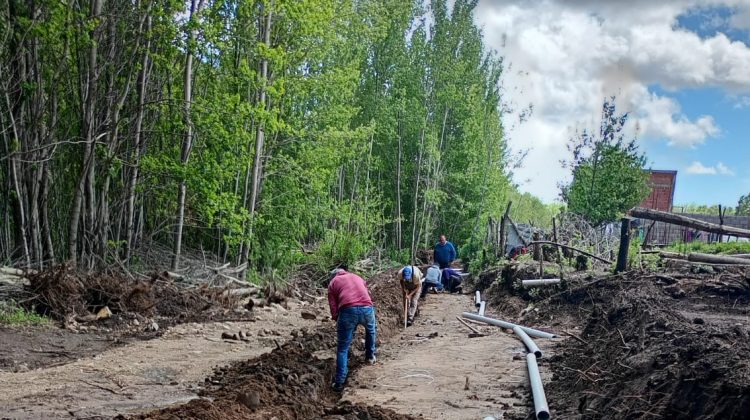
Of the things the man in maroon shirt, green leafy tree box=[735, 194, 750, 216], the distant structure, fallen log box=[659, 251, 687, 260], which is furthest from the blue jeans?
green leafy tree box=[735, 194, 750, 216]

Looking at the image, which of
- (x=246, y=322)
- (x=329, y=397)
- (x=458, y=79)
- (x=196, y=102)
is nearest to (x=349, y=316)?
(x=329, y=397)

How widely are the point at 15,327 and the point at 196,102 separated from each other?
19.6ft

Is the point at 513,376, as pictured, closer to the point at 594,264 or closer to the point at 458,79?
the point at 594,264

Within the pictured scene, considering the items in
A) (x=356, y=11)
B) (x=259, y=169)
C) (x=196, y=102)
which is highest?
(x=356, y=11)

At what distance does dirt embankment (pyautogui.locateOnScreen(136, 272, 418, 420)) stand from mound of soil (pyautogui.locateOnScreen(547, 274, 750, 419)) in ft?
7.04

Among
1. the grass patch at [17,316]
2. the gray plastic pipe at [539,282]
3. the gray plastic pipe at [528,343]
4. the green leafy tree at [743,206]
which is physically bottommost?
the grass patch at [17,316]

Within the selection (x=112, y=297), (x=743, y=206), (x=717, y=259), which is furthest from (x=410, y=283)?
(x=743, y=206)

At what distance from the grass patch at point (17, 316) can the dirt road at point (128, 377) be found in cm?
176

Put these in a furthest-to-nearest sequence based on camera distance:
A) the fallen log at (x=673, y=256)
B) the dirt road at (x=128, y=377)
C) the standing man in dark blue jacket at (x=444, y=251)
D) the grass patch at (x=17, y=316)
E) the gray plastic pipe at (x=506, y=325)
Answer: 1. the standing man in dark blue jacket at (x=444, y=251)
2. the fallen log at (x=673, y=256)
3. the gray plastic pipe at (x=506, y=325)
4. the grass patch at (x=17, y=316)
5. the dirt road at (x=128, y=377)

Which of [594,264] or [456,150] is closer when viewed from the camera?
[594,264]

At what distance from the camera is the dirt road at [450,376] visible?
7.61 m

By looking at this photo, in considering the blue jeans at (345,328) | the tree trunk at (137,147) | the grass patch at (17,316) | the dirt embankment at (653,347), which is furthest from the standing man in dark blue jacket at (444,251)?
the grass patch at (17,316)

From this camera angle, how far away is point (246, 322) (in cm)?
1344

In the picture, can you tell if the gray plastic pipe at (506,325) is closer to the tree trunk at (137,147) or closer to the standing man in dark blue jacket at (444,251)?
the standing man in dark blue jacket at (444,251)
